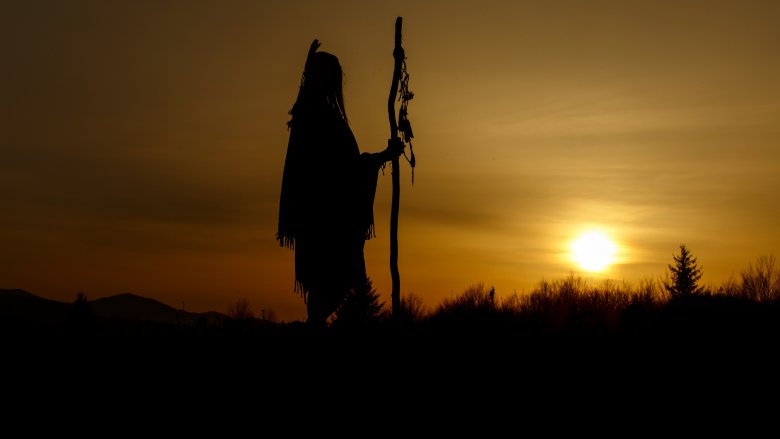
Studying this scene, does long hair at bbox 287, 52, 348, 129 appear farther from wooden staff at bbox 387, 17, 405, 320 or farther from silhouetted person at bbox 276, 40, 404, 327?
wooden staff at bbox 387, 17, 405, 320

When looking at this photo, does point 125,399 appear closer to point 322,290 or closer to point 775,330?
point 322,290

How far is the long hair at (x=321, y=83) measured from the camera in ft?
28.6

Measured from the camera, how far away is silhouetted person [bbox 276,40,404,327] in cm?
883

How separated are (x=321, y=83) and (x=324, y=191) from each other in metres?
1.15

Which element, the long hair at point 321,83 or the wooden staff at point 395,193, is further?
the wooden staff at point 395,193

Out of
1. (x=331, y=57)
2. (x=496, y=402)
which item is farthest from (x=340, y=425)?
(x=331, y=57)

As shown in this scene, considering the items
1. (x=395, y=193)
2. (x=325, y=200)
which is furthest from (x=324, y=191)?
(x=395, y=193)

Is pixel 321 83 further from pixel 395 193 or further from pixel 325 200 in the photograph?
pixel 395 193

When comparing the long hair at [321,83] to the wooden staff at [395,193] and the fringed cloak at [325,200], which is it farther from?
the wooden staff at [395,193]

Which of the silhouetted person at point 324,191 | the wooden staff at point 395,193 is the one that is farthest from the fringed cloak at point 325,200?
the wooden staff at point 395,193

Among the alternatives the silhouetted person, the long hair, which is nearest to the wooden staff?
the silhouetted person

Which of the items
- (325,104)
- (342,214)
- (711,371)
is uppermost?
(325,104)

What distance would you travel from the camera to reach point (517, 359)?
8.21 m

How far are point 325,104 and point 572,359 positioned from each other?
362 cm
